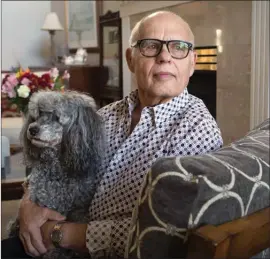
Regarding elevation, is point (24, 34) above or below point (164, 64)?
above

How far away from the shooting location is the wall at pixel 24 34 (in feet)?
19.8

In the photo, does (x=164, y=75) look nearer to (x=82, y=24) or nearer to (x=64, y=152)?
(x=64, y=152)

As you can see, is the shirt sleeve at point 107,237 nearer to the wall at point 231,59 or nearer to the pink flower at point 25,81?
the pink flower at point 25,81

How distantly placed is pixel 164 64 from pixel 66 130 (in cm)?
39

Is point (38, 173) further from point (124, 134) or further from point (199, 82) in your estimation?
point (199, 82)

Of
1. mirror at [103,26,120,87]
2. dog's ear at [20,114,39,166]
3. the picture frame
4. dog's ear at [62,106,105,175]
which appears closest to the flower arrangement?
dog's ear at [20,114,39,166]

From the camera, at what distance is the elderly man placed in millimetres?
1166

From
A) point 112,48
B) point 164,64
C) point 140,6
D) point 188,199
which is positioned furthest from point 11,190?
point 112,48

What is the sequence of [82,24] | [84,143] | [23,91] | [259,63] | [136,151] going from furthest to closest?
[82,24] → [259,63] → [23,91] → [84,143] → [136,151]

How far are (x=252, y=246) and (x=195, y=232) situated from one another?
100 mm

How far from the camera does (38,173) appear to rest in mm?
1397

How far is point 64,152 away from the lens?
139cm

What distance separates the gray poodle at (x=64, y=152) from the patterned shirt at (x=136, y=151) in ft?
0.20

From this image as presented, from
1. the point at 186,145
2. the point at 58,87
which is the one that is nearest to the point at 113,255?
the point at 186,145
